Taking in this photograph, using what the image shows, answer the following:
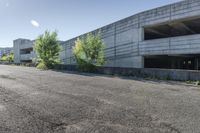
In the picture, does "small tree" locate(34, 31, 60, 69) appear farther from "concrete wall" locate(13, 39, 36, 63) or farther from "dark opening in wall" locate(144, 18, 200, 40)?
"concrete wall" locate(13, 39, 36, 63)

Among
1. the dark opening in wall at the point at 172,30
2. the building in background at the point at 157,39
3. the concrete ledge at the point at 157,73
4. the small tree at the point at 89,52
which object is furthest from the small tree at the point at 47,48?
the dark opening in wall at the point at 172,30

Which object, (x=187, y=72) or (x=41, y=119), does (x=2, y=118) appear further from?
(x=187, y=72)

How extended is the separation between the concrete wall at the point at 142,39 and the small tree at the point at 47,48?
898 centimetres

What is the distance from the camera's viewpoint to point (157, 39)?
101ft

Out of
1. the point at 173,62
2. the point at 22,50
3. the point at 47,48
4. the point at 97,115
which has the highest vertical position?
the point at 22,50

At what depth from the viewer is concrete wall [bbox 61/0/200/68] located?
88.6 feet

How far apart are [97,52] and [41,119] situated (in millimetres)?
25218

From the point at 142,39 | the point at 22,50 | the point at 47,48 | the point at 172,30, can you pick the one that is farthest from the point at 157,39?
the point at 22,50

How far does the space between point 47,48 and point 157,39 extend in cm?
2014

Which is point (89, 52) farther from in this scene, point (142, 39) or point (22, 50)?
point (22, 50)

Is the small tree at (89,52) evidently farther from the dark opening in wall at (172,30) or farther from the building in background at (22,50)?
the building in background at (22,50)

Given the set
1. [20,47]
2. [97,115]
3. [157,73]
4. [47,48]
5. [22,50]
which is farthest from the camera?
[22,50]

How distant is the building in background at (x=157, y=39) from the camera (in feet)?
89.5

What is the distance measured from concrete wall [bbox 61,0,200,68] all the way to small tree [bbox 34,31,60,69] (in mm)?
8984
